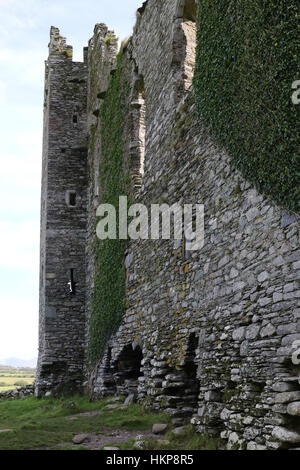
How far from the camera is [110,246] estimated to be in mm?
14688

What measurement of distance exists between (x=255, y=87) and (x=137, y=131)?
21.2ft

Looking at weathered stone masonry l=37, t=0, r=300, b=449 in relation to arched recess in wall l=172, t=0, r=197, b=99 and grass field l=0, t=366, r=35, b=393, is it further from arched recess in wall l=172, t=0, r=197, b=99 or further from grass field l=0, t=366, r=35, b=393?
grass field l=0, t=366, r=35, b=393

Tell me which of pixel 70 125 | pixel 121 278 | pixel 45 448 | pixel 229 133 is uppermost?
pixel 70 125

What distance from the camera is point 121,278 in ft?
44.4

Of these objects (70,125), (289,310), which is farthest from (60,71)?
(289,310)

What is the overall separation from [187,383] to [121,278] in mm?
4493

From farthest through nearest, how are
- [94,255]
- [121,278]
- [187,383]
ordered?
[94,255] → [121,278] → [187,383]

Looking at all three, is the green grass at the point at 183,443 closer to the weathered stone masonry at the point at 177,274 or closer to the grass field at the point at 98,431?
the grass field at the point at 98,431

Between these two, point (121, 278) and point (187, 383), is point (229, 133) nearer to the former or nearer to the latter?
point (187, 383)

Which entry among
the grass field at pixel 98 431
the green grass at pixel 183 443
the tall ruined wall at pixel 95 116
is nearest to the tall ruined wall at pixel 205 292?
the green grass at pixel 183 443

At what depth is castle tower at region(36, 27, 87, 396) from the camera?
17.4 m

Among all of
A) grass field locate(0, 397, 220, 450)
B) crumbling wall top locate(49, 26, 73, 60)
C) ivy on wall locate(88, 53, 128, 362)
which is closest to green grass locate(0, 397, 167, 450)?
grass field locate(0, 397, 220, 450)

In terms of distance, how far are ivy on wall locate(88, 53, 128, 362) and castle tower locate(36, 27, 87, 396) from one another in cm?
157
